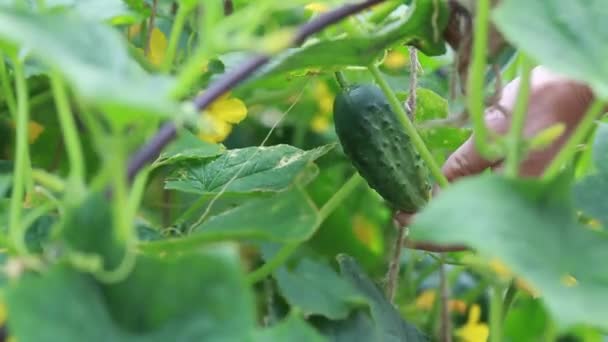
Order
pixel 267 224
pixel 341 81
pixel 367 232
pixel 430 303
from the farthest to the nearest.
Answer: pixel 367 232 < pixel 430 303 < pixel 341 81 < pixel 267 224

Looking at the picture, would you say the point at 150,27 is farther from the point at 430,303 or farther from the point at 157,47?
the point at 430,303

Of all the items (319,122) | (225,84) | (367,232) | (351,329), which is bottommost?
(367,232)

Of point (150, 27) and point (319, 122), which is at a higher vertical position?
point (150, 27)

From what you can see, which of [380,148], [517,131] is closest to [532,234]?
[517,131]

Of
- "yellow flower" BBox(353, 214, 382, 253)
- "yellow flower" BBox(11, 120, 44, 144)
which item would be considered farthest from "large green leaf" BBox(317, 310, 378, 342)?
"yellow flower" BBox(353, 214, 382, 253)

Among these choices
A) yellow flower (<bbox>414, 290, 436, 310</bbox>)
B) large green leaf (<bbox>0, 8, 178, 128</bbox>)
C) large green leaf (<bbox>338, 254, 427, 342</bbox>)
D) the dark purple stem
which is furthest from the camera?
yellow flower (<bbox>414, 290, 436, 310</bbox>)

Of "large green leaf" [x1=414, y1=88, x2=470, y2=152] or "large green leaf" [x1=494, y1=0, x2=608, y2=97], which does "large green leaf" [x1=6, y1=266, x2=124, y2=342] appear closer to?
"large green leaf" [x1=494, y1=0, x2=608, y2=97]
